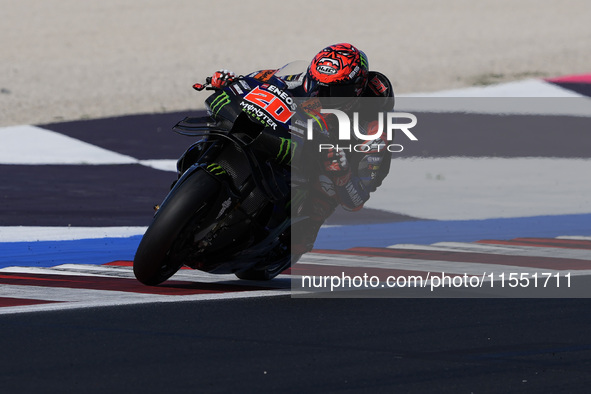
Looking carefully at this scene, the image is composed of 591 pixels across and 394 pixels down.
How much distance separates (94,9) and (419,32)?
1031 cm

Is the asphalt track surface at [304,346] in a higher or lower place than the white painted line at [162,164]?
higher

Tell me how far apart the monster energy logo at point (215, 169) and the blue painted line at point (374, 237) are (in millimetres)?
2471

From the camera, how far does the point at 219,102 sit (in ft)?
24.0

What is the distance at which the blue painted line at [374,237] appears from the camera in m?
9.41

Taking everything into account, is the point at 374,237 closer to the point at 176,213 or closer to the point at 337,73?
the point at 337,73

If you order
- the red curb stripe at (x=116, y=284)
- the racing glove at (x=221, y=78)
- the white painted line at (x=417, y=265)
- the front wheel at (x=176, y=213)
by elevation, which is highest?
the racing glove at (x=221, y=78)

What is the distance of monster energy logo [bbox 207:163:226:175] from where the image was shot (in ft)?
22.9

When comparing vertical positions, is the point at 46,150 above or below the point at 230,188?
below

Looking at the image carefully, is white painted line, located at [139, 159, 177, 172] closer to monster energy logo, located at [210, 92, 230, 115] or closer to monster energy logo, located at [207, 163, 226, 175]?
monster energy logo, located at [210, 92, 230, 115]

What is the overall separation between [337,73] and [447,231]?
4.49m

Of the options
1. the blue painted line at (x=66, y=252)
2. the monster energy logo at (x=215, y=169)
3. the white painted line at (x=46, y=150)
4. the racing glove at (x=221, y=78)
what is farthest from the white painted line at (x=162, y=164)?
the monster energy logo at (x=215, y=169)

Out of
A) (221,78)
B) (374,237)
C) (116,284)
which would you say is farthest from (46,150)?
(221,78)

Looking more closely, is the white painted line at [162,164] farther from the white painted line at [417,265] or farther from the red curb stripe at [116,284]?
the red curb stripe at [116,284]

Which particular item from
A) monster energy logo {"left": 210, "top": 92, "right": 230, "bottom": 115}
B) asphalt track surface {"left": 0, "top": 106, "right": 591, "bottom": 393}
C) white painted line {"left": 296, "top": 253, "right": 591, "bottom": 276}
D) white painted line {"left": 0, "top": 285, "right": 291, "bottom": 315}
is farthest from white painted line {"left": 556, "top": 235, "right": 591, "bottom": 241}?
monster energy logo {"left": 210, "top": 92, "right": 230, "bottom": 115}
